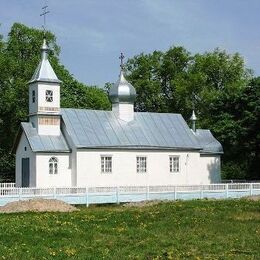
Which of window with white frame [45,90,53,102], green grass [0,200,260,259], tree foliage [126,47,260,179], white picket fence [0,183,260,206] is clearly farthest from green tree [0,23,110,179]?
green grass [0,200,260,259]

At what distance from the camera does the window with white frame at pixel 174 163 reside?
129ft

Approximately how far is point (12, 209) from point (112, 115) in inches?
590

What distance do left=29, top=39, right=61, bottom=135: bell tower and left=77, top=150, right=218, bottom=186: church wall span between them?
252 centimetres

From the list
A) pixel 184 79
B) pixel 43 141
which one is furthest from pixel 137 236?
pixel 184 79

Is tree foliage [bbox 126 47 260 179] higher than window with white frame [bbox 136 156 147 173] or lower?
higher

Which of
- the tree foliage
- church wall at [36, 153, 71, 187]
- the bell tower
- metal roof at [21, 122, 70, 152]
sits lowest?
church wall at [36, 153, 71, 187]

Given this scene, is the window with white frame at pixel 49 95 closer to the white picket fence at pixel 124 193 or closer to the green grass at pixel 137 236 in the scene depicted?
the white picket fence at pixel 124 193

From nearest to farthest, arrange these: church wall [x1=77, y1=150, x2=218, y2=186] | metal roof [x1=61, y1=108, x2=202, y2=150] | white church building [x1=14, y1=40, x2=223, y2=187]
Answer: white church building [x1=14, y1=40, x2=223, y2=187] → church wall [x1=77, y1=150, x2=218, y2=186] → metal roof [x1=61, y1=108, x2=202, y2=150]

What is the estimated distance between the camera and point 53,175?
3547cm

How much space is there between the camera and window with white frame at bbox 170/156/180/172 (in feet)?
129

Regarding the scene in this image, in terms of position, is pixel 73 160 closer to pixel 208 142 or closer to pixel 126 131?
pixel 126 131

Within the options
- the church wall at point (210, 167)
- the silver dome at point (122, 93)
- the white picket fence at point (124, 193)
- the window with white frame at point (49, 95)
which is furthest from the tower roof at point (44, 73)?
the church wall at point (210, 167)

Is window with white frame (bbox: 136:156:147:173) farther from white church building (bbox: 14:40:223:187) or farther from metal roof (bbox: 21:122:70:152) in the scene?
metal roof (bbox: 21:122:70:152)

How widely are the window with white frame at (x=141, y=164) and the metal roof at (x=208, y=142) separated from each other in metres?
5.66
